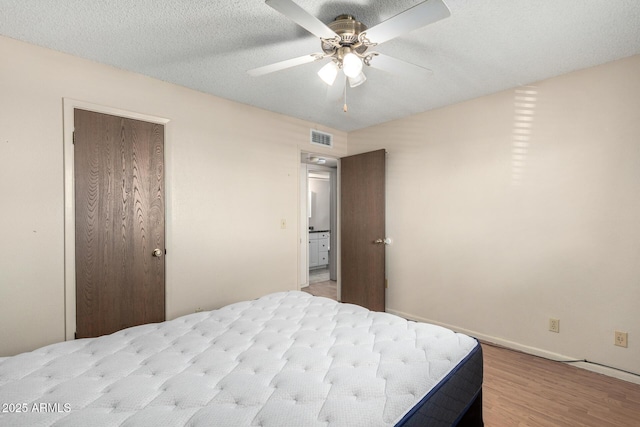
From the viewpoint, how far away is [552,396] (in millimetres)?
1987

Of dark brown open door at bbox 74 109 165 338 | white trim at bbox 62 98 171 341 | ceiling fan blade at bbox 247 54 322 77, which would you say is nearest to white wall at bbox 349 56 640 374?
ceiling fan blade at bbox 247 54 322 77

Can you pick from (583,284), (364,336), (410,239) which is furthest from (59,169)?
(583,284)

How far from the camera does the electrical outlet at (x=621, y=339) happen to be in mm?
2168

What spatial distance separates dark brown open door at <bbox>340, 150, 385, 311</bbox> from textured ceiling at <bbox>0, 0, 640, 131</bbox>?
3.94 feet

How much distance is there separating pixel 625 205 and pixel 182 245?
3585mm

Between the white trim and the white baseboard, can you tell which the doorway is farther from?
the white trim

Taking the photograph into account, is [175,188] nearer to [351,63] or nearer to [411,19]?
[351,63]

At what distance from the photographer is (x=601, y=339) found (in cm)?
227

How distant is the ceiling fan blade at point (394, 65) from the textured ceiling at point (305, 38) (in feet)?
0.38

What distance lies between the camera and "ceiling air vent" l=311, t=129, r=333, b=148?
12.5 feet

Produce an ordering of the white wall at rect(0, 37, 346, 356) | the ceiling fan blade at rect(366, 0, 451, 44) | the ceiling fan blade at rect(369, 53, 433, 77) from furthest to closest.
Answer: the white wall at rect(0, 37, 346, 356) → the ceiling fan blade at rect(369, 53, 433, 77) → the ceiling fan blade at rect(366, 0, 451, 44)

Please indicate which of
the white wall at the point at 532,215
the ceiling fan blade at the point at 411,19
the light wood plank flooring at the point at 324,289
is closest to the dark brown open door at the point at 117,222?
the ceiling fan blade at the point at 411,19

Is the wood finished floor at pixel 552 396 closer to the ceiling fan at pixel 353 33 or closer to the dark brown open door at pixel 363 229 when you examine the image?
the dark brown open door at pixel 363 229

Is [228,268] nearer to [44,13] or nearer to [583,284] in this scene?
[44,13]
